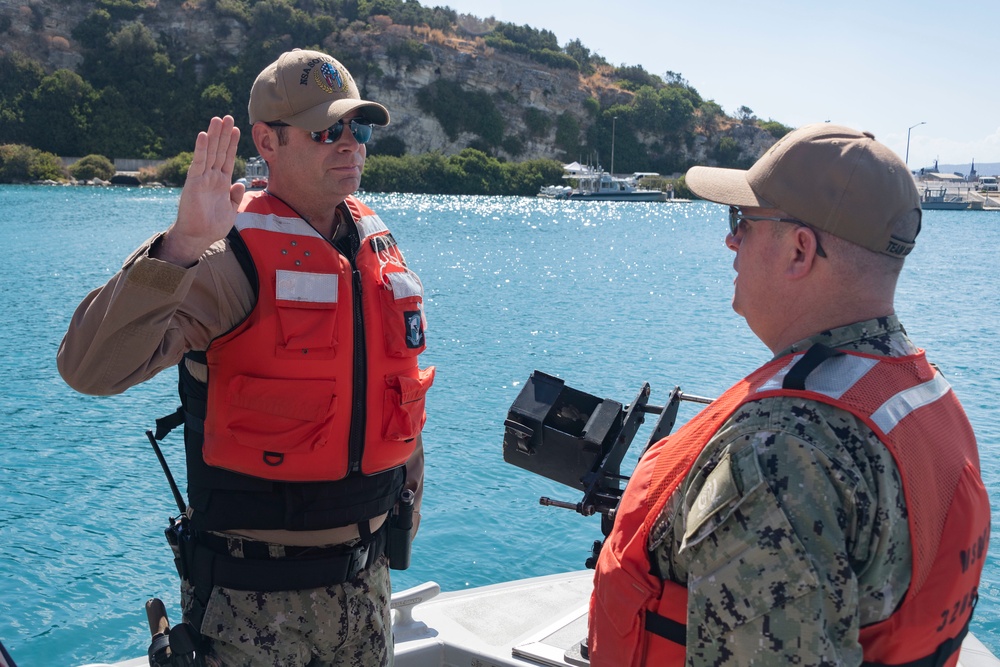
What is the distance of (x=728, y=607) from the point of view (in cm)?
116

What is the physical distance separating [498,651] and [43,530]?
18.0 ft

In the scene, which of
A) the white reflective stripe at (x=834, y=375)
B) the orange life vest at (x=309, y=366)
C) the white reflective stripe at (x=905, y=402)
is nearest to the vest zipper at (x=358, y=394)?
the orange life vest at (x=309, y=366)

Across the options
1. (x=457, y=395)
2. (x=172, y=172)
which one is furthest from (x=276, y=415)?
(x=172, y=172)

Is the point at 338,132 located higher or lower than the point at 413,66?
lower

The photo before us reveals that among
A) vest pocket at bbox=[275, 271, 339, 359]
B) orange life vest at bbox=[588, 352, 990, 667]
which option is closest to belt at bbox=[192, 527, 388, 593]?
vest pocket at bbox=[275, 271, 339, 359]

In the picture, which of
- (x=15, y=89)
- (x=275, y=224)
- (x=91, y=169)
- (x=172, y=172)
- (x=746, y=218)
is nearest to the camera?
(x=746, y=218)

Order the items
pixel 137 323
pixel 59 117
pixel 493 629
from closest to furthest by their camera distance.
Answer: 1. pixel 137 323
2. pixel 493 629
3. pixel 59 117

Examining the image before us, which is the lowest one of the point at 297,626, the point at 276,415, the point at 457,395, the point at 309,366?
the point at 457,395

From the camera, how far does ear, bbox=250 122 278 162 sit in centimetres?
220

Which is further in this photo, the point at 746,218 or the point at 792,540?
the point at 746,218

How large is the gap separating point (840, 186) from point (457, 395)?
391 inches

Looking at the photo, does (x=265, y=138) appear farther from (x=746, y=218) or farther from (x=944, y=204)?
(x=944, y=204)

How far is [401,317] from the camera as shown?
2.17 m

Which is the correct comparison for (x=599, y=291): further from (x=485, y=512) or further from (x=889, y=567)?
(x=889, y=567)
